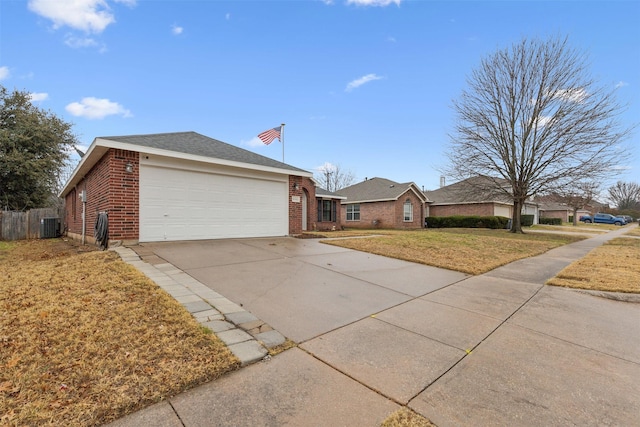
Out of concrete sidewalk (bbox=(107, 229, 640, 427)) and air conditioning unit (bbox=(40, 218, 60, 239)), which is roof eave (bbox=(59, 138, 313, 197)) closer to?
concrete sidewalk (bbox=(107, 229, 640, 427))

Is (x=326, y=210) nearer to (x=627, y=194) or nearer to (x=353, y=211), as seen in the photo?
(x=353, y=211)

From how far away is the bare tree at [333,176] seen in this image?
5438 cm

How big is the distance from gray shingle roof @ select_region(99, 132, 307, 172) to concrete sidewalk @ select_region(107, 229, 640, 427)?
4.46 metres

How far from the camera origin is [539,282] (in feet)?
19.4

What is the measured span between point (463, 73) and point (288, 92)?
37.3 feet

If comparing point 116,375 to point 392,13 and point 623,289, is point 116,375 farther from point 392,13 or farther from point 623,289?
point 392,13

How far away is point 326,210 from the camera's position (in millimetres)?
20453

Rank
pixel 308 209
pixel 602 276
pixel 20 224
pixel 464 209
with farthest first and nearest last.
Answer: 1. pixel 464 209
2. pixel 308 209
3. pixel 20 224
4. pixel 602 276

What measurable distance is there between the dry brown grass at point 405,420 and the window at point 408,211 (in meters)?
23.7

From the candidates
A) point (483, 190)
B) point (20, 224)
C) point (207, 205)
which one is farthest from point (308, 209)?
point (20, 224)

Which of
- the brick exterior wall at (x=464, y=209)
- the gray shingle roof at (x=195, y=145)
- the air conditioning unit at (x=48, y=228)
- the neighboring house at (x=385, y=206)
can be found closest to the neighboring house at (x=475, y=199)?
the brick exterior wall at (x=464, y=209)

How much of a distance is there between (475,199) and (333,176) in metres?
37.3

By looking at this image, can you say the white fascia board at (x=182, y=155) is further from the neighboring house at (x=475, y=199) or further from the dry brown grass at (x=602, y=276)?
the neighboring house at (x=475, y=199)

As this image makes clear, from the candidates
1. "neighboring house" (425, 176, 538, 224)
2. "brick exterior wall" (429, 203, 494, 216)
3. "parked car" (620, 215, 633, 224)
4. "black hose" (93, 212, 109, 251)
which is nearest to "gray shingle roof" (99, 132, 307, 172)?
"black hose" (93, 212, 109, 251)
